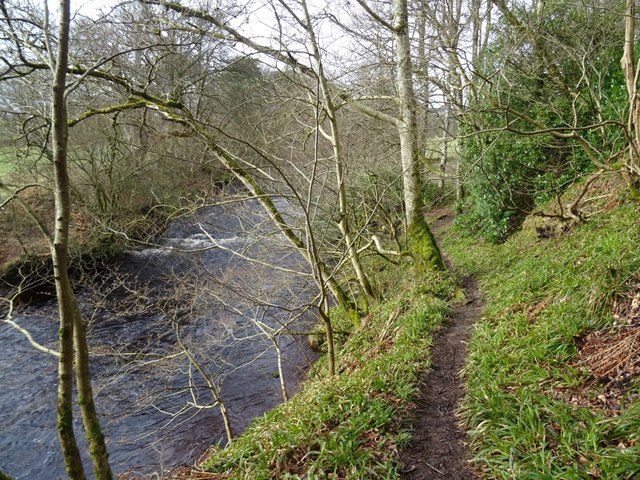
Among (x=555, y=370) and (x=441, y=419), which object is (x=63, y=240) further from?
(x=555, y=370)

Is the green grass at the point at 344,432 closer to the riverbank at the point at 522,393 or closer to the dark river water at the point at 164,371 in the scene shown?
the riverbank at the point at 522,393

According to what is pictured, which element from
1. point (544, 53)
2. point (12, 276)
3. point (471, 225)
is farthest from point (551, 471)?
point (12, 276)

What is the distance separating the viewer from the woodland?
3080 mm

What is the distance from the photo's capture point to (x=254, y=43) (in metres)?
6.79

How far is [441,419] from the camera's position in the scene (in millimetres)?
3652

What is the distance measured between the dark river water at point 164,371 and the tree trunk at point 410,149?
2570 mm

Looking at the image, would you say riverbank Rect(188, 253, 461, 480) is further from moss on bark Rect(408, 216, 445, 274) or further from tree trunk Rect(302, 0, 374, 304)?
moss on bark Rect(408, 216, 445, 274)

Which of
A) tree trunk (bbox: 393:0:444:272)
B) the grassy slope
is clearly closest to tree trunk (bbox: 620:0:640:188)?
the grassy slope

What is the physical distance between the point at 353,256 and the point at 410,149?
2.40 metres

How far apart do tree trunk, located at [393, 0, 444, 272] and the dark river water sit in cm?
Result: 257

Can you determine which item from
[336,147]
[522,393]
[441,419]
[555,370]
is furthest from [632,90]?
[441,419]

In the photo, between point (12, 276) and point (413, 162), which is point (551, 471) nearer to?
point (413, 162)

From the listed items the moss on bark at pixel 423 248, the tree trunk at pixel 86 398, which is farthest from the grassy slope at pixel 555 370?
the tree trunk at pixel 86 398

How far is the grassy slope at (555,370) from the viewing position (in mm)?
2621
